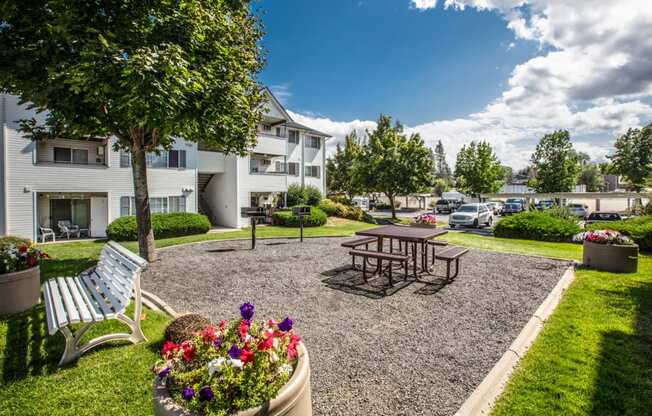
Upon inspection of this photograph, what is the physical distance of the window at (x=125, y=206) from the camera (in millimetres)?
19500

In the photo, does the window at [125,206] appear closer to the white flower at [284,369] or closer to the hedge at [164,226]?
the hedge at [164,226]

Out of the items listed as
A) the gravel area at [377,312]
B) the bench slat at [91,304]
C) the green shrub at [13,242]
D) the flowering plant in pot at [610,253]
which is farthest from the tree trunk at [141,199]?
the flowering plant in pot at [610,253]

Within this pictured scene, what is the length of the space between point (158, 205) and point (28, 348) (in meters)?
18.3

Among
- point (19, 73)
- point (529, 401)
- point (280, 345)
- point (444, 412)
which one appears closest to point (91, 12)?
point (19, 73)

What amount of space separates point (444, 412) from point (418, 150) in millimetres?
30960

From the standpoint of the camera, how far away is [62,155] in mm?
18484

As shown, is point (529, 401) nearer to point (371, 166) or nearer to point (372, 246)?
point (372, 246)

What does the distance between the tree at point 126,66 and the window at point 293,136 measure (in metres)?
19.9

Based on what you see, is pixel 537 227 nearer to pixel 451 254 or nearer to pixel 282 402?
pixel 451 254

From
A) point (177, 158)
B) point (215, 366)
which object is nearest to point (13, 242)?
point (215, 366)

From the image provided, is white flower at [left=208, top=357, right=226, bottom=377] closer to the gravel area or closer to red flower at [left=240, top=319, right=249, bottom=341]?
red flower at [left=240, top=319, right=249, bottom=341]

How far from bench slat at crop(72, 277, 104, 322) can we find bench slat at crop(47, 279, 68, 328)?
0.25 m

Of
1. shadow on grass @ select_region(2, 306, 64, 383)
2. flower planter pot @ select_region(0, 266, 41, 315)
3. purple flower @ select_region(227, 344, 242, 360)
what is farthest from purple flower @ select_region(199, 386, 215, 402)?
flower planter pot @ select_region(0, 266, 41, 315)

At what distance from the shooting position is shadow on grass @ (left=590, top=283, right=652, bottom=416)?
3.30m
